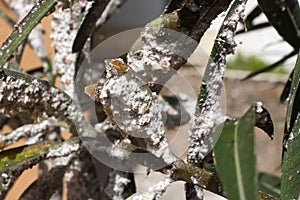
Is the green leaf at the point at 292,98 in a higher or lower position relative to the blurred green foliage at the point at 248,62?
higher

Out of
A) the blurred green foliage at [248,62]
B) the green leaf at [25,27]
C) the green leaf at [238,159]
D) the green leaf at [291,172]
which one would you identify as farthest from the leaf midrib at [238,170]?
the blurred green foliage at [248,62]

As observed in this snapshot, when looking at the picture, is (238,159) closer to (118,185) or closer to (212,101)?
(212,101)

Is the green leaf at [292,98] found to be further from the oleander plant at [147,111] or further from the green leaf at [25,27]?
the green leaf at [25,27]

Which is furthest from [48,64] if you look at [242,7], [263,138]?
[263,138]

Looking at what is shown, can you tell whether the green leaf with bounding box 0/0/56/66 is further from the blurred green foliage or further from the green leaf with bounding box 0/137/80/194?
the blurred green foliage

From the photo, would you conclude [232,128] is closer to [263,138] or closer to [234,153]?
[234,153]
